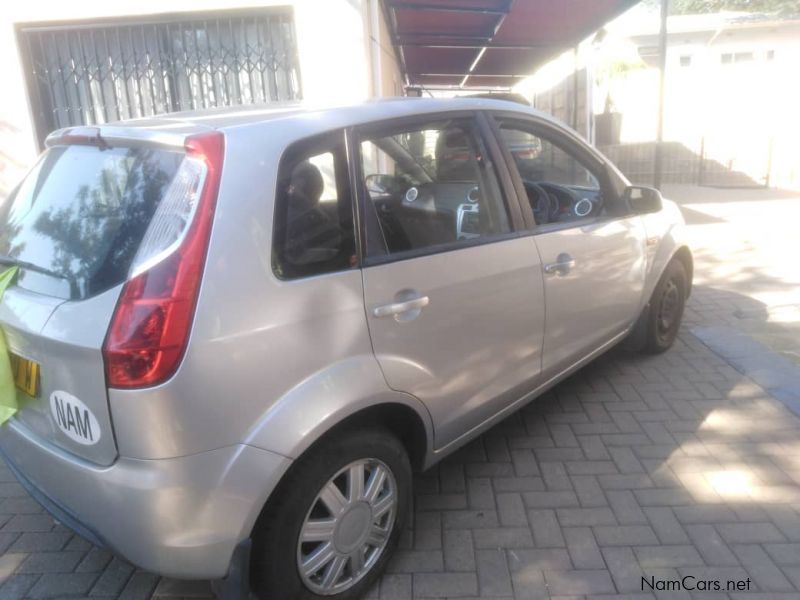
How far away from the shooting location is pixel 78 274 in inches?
74.5

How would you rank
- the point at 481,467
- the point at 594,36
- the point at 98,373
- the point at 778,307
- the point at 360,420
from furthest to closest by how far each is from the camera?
the point at 594,36 → the point at 778,307 → the point at 481,467 → the point at 360,420 → the point at 98,373

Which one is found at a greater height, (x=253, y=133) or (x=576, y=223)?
(x=253, y=133)

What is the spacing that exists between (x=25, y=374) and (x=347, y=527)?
45.1 inches

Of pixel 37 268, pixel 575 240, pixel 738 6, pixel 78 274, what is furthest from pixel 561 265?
pixel 738 6

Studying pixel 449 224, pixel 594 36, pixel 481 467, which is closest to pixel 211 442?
pixel 449 224

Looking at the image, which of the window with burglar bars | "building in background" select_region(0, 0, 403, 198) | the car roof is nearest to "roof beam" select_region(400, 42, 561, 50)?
"building in background" select_region(0, 0, 403, 198)

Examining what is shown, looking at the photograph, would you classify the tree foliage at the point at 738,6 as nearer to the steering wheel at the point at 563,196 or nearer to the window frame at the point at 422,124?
the steering wheel at the point at 563,196

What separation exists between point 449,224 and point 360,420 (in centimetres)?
95

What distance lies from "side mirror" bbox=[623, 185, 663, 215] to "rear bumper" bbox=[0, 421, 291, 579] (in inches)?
104

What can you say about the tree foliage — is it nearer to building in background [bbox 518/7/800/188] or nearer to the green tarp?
building in background [bbox 518/7/800/188]

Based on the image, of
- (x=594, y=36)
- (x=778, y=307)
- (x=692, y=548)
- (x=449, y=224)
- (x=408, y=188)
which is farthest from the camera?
(x=594, y=36)

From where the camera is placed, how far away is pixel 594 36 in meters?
10.1

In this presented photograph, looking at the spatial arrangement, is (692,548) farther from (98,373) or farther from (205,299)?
(98,373)

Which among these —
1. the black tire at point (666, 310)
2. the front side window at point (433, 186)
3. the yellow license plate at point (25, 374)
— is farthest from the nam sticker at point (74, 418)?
the black tire at point (666, 310)
